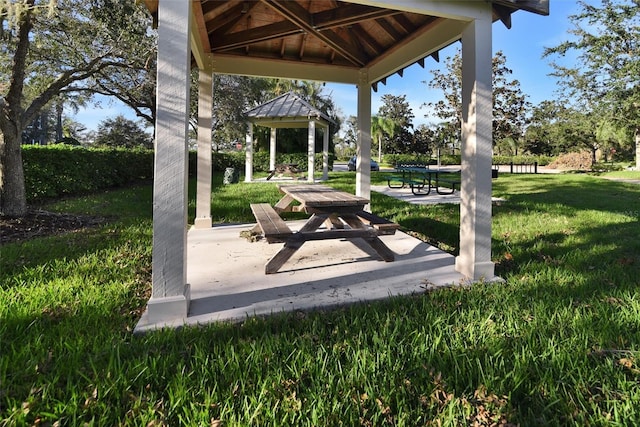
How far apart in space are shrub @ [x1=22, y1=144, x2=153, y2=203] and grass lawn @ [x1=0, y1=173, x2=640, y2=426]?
665 centimetres

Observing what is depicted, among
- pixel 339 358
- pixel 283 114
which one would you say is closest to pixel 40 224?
pixel 339 358

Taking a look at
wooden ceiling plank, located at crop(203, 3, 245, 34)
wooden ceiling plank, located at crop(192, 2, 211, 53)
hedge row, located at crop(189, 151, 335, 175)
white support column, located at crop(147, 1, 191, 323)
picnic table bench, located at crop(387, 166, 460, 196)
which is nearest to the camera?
white support column, located at crop(147, 1, 191, 323)

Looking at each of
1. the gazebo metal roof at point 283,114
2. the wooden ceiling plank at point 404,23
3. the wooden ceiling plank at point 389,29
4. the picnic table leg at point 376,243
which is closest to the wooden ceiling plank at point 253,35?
the wooden ceiling plank at point 389,29

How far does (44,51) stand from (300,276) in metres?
8.99

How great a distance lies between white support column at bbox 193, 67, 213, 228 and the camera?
5.62m

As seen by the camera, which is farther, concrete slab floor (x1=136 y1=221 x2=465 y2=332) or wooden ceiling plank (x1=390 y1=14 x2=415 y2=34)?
wooden ceiling plank (x1=390 y1=14 x2=415 y2=34)

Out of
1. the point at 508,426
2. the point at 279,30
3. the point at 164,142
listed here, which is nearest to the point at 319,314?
the point at 508,426

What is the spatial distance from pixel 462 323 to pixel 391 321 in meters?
0.49

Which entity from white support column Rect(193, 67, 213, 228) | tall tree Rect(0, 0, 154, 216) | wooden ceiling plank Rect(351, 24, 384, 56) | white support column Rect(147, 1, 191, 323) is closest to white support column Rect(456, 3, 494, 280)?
wooden ceiling plank Rect(351, 24, 384, 56)

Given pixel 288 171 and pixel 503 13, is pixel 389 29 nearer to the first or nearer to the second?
pixel 503 13

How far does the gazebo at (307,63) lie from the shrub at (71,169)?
5.82 m

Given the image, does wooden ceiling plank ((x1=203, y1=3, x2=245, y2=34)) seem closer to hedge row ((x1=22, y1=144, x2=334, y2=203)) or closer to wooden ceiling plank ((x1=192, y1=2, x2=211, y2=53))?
wooden ceiling plank ((x1=192, y1=2, x2=211, y2=53))

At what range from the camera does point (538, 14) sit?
3.39m

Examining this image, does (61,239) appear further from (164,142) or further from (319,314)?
(319,314)
